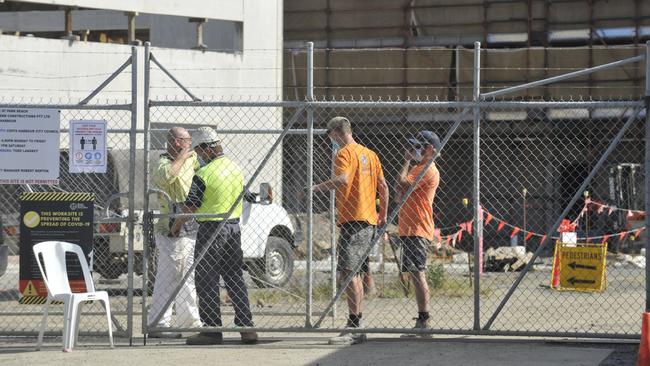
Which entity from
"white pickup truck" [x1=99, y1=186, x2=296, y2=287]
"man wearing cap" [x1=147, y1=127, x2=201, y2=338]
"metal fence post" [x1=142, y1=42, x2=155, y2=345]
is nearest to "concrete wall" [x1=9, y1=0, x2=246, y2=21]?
"white pickup truck" [x1=99, y1=186, x2=296, y2=287]

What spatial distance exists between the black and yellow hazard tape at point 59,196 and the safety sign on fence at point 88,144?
244 mm

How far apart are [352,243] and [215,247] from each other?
3.91ft

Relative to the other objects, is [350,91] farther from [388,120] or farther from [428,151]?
[428,151]

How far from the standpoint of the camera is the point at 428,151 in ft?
34.4

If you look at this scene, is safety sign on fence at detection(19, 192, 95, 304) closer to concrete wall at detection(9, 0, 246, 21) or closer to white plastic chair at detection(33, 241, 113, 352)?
white plastic chair at detection(33, 241, 113, 352)

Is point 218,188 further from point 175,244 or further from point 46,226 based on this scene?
point 46,226

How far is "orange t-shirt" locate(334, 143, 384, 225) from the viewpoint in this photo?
396 inches

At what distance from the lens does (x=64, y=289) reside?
9781 mm

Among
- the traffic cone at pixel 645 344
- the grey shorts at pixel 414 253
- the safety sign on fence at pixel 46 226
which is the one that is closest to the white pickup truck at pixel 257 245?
the safety sign on fence at pixel 46 226

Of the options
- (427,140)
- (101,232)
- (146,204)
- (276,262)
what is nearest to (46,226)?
(146,204)

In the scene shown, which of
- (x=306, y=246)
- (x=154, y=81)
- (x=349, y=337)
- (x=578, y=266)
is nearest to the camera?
(x=349, y=337)

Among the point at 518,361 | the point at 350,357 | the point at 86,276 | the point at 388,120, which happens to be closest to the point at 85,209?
the point at 86,276

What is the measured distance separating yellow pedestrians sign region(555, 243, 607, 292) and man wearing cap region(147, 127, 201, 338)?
3.74 m

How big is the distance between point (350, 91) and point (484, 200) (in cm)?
452
